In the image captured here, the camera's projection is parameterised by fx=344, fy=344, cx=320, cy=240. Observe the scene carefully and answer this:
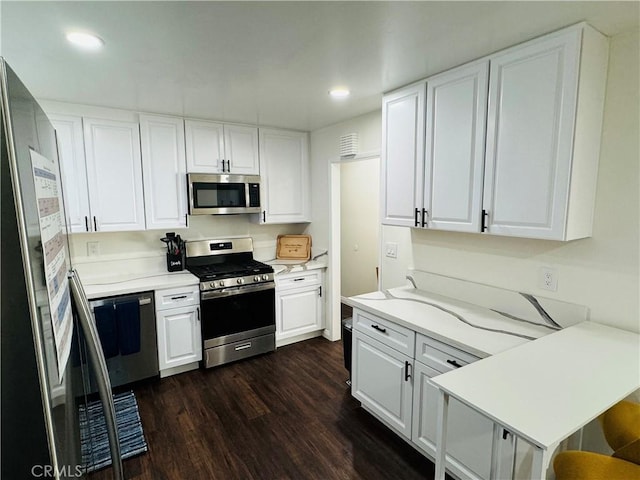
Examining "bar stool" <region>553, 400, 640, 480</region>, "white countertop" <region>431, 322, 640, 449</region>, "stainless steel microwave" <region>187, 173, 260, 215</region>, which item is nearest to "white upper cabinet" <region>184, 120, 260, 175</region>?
"stainless steel microwave" <region>187, 173, 260, 215</region>

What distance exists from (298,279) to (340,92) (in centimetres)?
193

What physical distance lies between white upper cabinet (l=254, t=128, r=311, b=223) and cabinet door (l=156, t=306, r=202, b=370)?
121 centimetres

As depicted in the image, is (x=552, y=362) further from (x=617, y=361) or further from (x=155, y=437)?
(x=155, y=437)

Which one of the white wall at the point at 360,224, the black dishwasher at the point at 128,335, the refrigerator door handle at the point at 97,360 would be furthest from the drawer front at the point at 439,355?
the white wall at the point at 360,224

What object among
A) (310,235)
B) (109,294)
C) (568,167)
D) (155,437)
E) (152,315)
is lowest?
(155,437)

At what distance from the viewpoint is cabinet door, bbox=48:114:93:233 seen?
2643 mm

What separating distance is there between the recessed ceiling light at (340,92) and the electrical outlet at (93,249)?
2.45 meters

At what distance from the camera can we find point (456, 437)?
1.79m

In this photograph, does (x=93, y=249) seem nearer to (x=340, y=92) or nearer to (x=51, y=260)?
(x=340, y=92)

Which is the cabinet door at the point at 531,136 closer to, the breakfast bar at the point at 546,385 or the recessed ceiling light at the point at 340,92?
the breakfast bar at the point at 546,385

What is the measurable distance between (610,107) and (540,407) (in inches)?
57.5

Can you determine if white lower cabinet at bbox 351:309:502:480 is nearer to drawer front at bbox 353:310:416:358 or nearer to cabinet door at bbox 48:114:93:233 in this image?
drawer front at bbox 353:310:416:358

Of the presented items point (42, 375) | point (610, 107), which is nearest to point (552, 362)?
point (610, 107)

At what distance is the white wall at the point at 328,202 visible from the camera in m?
3.57
